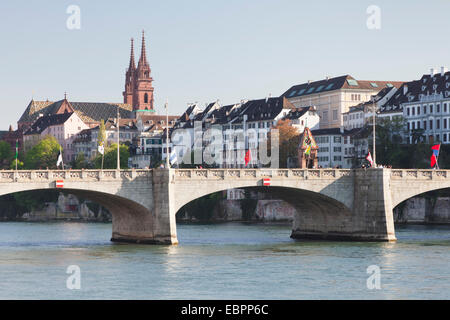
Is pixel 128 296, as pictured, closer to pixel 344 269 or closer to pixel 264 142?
pixel 344 269

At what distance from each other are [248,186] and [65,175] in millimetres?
12521

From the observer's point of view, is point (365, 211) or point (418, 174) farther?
point (418, 174)

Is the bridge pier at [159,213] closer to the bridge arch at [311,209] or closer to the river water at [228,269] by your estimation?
the river water at [228,269]

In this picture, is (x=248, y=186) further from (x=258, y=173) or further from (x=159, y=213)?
(x=159, y=213)

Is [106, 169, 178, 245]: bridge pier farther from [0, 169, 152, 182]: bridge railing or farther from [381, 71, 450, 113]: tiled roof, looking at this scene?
[381, 71, 450, 113]: tiled roof

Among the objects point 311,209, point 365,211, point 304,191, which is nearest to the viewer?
point 365,211

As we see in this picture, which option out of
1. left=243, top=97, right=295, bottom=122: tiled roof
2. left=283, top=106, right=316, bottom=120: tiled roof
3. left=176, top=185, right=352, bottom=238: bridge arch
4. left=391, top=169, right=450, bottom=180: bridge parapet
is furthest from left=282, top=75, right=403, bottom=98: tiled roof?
left=391, top=169, right=450, bottom=180: bridge parapet

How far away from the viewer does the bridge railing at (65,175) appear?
6919cm

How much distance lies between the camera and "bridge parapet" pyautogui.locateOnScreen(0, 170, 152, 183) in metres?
69.2

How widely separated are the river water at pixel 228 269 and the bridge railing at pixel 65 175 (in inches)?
177

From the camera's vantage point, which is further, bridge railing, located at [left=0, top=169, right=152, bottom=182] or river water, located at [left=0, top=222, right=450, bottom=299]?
bridge railing, located at [left=0, top=169, right=152, bottom=182]

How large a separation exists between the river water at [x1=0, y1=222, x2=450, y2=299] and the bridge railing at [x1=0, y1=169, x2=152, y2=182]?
450cm

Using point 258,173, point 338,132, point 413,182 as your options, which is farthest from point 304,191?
point 338,132

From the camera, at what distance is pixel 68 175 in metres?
70.6
